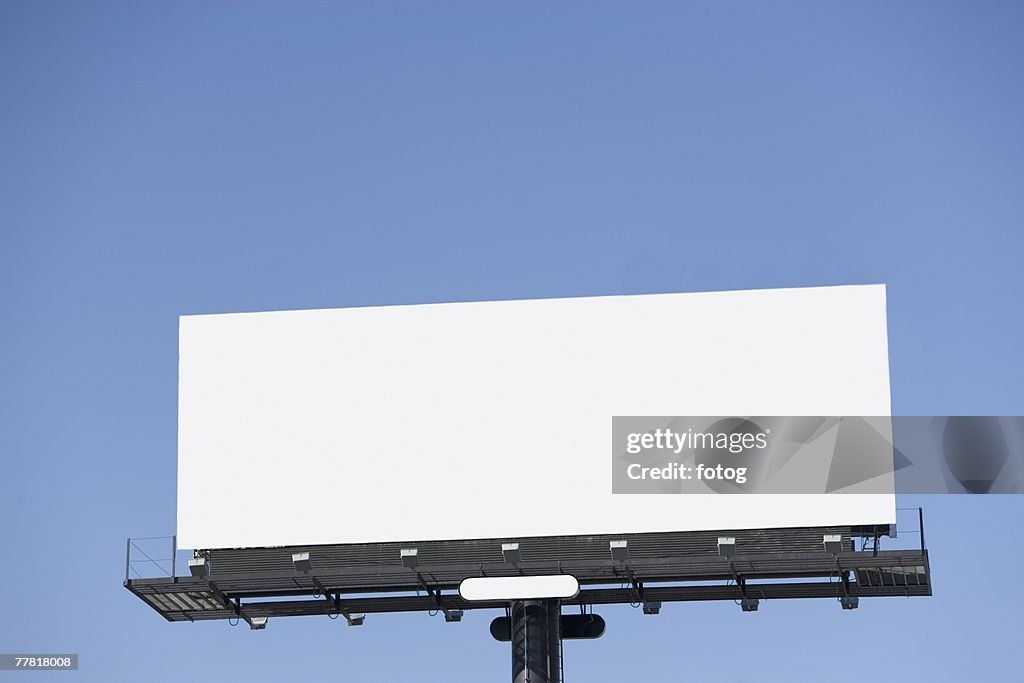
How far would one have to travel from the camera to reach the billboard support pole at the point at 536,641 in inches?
1297

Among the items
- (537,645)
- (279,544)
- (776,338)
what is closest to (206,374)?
(279,544)

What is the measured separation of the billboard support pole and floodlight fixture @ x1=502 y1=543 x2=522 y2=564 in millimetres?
812

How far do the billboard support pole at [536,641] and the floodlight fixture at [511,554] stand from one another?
0.81 meters

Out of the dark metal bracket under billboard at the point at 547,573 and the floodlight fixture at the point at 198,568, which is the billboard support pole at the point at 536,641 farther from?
the floodlight fixture at the point at 198,568

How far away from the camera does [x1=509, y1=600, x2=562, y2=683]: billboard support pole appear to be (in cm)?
3294

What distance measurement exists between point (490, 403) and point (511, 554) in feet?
10.1

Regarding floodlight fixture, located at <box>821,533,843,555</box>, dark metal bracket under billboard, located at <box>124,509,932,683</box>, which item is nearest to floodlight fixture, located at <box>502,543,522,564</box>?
dark metal bracket under billboard, located at <box>124,509,932,683</box>

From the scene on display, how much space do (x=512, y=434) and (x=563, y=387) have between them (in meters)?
1.37

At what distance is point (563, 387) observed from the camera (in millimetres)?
34188

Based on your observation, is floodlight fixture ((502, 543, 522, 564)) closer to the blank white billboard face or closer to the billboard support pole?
the blank white billboard face

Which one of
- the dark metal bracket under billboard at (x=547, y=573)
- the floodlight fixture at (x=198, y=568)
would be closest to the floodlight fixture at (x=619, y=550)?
the dark metal bracket under billboard at (x=547, y=573)

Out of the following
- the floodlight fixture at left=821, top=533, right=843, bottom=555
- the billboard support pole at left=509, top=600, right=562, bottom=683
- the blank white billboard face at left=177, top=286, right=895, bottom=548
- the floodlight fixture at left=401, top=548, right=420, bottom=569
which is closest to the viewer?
the floodlight fixture at left=821, top=533, right=843, bottom=555

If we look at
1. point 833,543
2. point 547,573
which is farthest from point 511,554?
point 833,543

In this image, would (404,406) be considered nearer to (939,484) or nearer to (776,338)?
(776,338)
